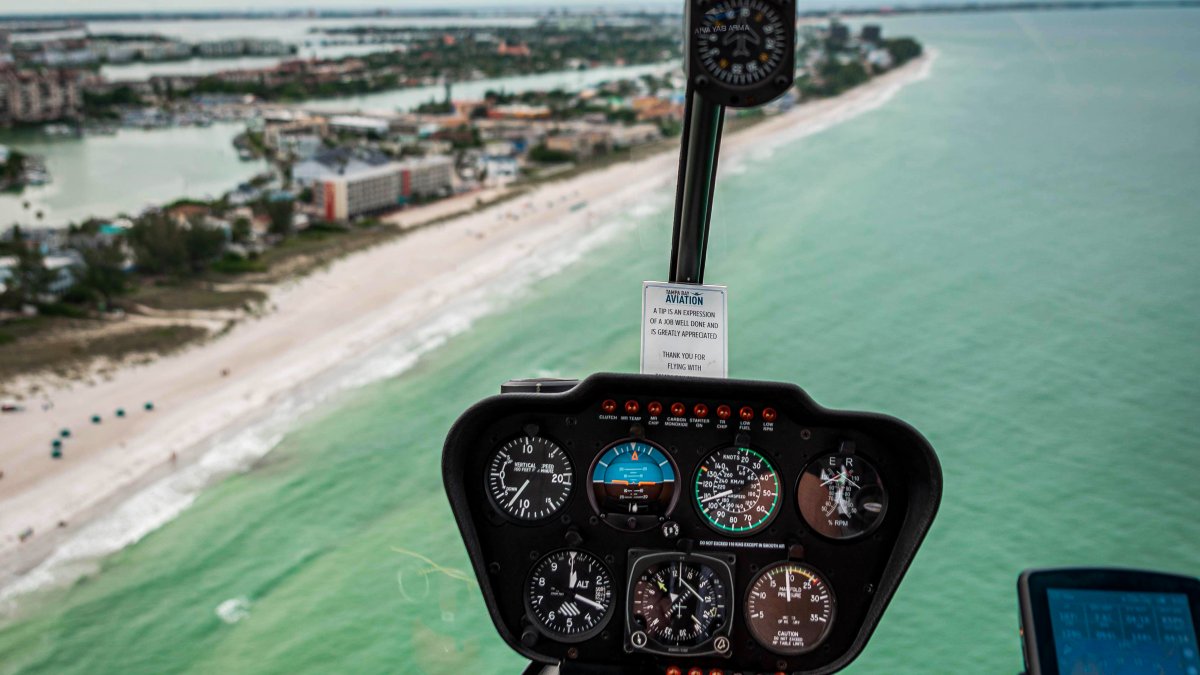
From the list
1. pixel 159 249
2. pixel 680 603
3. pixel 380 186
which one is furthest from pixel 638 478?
pixel 380 186

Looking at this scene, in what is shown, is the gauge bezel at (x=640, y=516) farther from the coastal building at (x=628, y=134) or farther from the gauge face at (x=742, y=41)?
the coastal building at (x=628, y=134)

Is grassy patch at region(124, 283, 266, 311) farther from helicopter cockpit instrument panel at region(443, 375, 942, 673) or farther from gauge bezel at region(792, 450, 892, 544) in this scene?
gauge bezel at region(792, 450, 892, 544)

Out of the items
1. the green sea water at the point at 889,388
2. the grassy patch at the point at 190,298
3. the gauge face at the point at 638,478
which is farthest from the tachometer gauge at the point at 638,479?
the grassy patch at the point at 190,298

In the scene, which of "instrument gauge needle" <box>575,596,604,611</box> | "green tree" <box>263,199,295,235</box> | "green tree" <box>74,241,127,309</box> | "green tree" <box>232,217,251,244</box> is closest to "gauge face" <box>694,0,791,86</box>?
"instrument gauge needle" <box>575,596,604,611</box>

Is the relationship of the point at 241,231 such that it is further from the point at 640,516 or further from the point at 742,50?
the point at 742,50

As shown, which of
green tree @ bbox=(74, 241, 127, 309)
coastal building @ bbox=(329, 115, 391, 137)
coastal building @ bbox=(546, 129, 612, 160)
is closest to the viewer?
green tree @ bbox=(74, 241, 127, 309)

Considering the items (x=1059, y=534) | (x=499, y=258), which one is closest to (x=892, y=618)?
(x=1059, y=534)

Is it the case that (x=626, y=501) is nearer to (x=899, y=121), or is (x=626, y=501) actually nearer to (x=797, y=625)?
(x=797, y=625)
